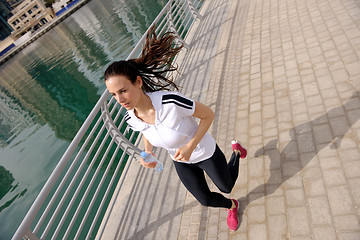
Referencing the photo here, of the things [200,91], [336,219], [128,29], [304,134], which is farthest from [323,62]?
[128,29]

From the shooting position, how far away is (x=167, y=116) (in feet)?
6.04

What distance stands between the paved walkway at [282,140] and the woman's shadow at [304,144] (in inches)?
0.5

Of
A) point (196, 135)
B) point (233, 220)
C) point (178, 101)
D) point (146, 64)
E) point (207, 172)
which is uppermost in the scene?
point (146, 64)

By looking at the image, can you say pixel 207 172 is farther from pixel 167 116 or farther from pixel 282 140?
pixel 282 140

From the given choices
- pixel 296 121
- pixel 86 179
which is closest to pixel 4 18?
pixel 86 179

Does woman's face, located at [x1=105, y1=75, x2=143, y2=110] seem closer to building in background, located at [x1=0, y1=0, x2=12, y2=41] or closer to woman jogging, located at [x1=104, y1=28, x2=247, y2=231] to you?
woman jogging, located at [x1=104, y1=28, x2=247, y2=231]

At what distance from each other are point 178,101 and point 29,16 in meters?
113

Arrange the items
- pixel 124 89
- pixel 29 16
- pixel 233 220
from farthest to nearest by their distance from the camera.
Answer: pixel 29 16 → pixel 233 220 → pixel 124 89

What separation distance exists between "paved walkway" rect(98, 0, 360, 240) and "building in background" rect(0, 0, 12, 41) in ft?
375

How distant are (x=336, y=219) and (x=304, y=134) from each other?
1.32 metres

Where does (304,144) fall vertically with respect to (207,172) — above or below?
below

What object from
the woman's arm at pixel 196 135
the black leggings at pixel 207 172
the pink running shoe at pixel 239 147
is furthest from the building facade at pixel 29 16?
the woman's arm at pixel 196 135

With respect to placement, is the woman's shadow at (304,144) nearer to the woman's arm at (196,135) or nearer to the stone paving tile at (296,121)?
the stone paving tile at (296,121)

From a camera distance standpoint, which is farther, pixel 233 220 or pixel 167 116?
pixel 233 220
